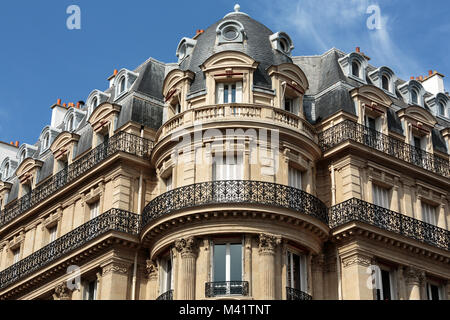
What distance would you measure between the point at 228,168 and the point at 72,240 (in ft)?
21.7

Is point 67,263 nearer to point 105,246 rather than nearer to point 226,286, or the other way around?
point 105,246

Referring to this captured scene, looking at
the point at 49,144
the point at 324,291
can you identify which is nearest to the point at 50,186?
the point at 49,144

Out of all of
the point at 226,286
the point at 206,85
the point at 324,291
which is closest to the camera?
the point at 226,286

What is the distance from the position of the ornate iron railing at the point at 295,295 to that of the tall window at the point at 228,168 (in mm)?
4157

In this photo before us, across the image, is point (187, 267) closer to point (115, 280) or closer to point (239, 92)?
point (115, 280)

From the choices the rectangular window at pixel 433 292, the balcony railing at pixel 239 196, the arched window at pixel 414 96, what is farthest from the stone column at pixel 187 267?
the arched window at pixel 414 96

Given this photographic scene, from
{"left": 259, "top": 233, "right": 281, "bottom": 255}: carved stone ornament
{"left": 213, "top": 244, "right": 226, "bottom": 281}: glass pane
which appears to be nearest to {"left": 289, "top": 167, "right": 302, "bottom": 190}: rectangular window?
{"left": 259, "top": 233, "right": 281, "bottom": 255}: carved stone ornament

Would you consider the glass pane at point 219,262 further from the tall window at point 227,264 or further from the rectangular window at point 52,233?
the rectangular window at point 52,233

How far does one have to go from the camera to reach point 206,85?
33.3m

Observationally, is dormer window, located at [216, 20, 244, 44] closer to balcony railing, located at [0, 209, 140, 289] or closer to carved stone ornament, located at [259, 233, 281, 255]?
balcony railing, located at [0, 209, 140, 289]

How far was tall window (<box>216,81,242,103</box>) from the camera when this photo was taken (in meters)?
33.2

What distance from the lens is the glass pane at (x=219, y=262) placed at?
29.8 metres

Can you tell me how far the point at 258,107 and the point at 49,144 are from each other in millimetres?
12187

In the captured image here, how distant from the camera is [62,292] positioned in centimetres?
3359
